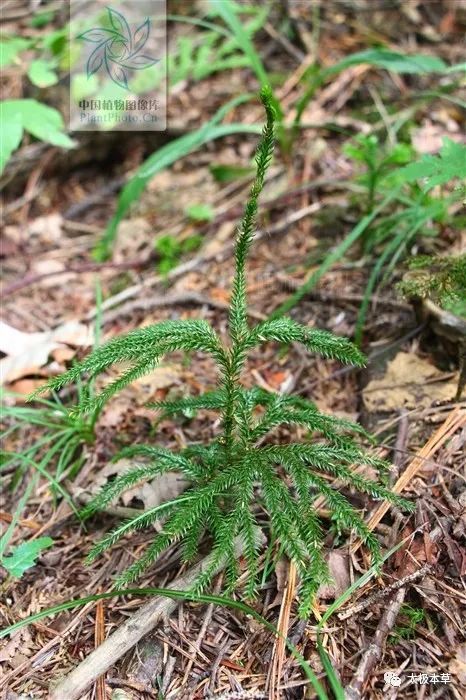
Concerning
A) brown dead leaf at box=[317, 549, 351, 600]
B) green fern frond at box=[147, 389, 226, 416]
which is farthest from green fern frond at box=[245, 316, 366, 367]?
brown dead leaf at box=[317, 549, 351, 600]

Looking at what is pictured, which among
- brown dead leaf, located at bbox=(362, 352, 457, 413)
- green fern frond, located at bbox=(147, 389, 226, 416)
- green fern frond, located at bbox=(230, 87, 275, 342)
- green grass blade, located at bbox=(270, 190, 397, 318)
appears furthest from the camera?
green grass blade, located at bbox=(270, 190, 397, 318)

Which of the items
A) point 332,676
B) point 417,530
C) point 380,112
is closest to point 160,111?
point 380,112

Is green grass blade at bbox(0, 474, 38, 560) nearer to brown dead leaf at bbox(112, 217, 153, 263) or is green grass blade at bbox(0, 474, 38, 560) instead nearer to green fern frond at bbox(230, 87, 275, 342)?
green fern frond at bbox(230, 87, 275, 342)

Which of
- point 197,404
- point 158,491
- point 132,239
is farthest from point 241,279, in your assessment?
point 132,239

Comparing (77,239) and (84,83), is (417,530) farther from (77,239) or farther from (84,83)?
(84,83)

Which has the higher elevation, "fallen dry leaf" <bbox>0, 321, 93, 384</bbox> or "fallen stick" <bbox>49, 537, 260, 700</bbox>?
"fallen dry leaf" <bbox>0, 321, 93, 384</bbox>

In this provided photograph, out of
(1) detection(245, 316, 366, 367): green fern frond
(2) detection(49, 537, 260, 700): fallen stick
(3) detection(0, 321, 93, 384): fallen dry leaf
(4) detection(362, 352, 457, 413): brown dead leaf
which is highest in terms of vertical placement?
(1) detection(245, 316, 366, 367): green fern frond
